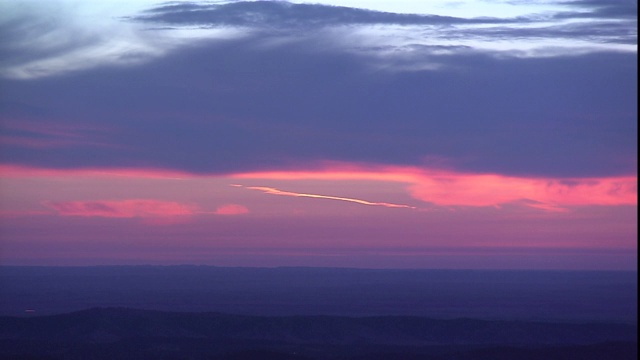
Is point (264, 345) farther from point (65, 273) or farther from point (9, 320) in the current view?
point (65, 273)

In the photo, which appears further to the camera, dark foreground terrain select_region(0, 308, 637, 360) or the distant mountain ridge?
the distant mountain ridge

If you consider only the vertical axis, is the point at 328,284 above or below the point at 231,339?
above

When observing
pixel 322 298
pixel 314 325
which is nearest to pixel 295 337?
pixel 314 325

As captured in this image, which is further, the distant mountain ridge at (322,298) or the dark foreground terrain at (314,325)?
the distant mountain ridge at (322,298)

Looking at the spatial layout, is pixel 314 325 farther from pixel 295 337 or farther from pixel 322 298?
pixel 322 298

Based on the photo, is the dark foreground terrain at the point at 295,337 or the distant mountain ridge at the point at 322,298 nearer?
the dark foreground terrain at the point at 295,337

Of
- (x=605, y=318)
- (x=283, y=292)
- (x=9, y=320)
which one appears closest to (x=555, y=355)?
(x=605, y=318)

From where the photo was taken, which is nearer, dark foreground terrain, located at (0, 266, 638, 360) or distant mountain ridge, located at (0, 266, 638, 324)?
dark foreground terrain, located at (0, 266, 638, 360)

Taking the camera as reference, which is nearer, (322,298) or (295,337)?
(295,337)
